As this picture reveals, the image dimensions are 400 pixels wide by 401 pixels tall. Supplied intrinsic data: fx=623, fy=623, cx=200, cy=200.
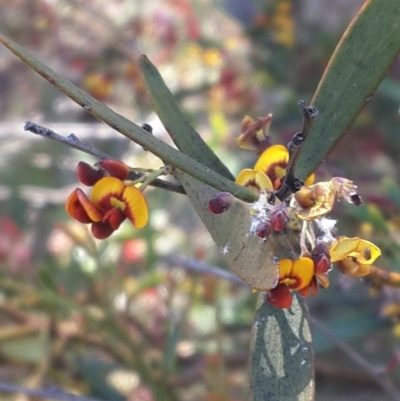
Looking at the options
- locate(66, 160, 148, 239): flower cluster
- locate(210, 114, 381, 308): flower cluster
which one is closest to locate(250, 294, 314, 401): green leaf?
locate(210, 114, 381, 308): flower cluster

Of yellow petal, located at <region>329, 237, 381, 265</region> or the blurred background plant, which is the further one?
the blurred background plant

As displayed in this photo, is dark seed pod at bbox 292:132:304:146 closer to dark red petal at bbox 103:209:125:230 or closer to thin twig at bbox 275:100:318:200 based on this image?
thin twig at bbox 275:100:318:200

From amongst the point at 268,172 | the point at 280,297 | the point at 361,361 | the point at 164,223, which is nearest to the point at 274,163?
the point at 268,172

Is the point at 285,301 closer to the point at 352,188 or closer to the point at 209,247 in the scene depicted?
the point at 352,188

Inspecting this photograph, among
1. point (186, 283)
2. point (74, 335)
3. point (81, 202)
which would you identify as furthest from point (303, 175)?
point (186, 283)

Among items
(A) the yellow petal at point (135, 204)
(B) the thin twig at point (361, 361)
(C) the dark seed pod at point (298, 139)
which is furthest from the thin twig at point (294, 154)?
(B) the thin twig at point (361, 361)

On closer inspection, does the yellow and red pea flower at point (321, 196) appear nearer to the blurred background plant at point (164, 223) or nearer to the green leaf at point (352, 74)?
the green leaf at point (352, 74)

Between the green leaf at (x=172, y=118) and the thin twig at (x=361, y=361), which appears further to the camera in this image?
the thin twig at (x=361, y=361)
